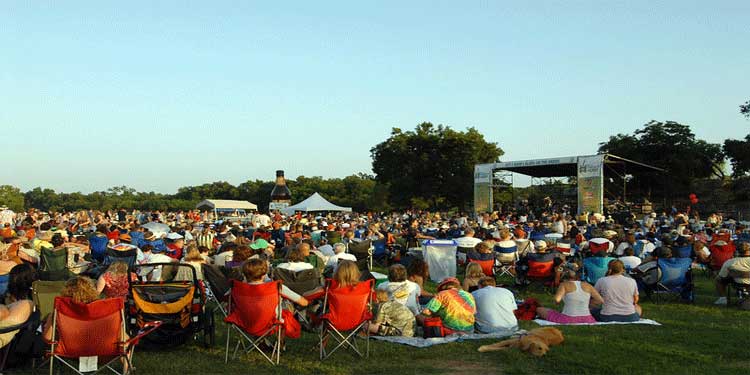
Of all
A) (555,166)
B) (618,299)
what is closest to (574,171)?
(555,166)

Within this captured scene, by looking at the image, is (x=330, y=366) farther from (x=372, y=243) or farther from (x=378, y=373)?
(x=372, y=243)

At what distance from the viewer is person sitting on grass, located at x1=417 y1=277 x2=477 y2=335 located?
652cm

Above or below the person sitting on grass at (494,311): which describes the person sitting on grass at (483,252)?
above

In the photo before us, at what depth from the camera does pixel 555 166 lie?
29.5m

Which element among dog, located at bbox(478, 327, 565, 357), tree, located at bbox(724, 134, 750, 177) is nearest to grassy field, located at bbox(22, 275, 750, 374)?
dog, located at bbox(478, 327, 565, 357)

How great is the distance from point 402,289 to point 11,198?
216 ft

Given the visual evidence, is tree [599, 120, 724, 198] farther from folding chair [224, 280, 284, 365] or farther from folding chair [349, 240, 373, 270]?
folding chair [224, 280, 284, 365]

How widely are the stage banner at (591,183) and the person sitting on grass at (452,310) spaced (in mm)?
19760

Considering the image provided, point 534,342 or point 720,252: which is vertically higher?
point 720,252

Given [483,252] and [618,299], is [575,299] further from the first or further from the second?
[483,252]

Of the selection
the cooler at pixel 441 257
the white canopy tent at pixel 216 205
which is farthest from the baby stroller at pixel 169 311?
the white canopy tent at pixel 216 205

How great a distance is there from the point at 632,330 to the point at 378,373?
3223mm

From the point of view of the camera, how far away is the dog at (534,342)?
18.6ft

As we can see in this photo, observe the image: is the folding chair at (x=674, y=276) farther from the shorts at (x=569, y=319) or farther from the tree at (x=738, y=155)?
the tree at (x=738, y=155)
